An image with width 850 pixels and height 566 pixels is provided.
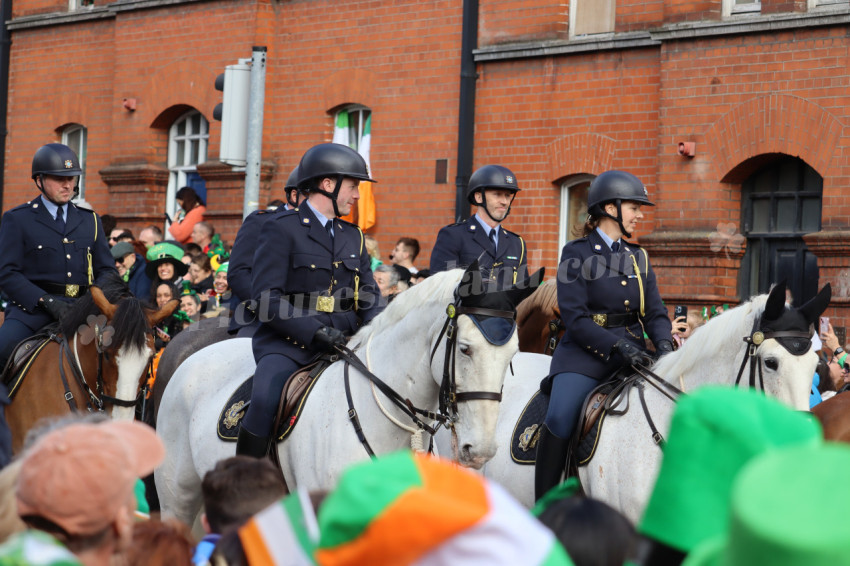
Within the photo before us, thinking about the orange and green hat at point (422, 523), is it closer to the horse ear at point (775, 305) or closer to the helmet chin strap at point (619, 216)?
the horse ear at point (775, 305)

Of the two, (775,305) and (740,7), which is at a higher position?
(740,7)

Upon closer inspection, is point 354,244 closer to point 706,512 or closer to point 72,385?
point 72,385

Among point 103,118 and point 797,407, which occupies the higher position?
point 103,118

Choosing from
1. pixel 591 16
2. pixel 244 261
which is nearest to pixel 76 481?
pixel 244 261

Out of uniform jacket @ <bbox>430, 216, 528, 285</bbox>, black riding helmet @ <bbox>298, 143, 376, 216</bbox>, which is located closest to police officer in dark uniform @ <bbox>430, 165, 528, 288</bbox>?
uniform jacket @ <bbox>430, 216, 528, 285</bbox>

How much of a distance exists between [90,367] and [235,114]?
12.2 ft

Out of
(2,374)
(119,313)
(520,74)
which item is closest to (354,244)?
(119,313)

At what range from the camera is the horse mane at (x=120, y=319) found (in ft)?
29.2

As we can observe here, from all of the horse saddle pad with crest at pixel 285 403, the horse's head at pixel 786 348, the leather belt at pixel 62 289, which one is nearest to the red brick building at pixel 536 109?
the horse's head at pixel 786 348

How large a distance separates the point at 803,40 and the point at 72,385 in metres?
8.51

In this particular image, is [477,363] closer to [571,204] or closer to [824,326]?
[824,326]

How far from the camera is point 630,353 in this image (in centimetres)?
723

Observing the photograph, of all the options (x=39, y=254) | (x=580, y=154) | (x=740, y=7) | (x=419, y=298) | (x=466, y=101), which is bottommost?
(x=419, y=298)

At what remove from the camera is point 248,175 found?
37.4 feet
